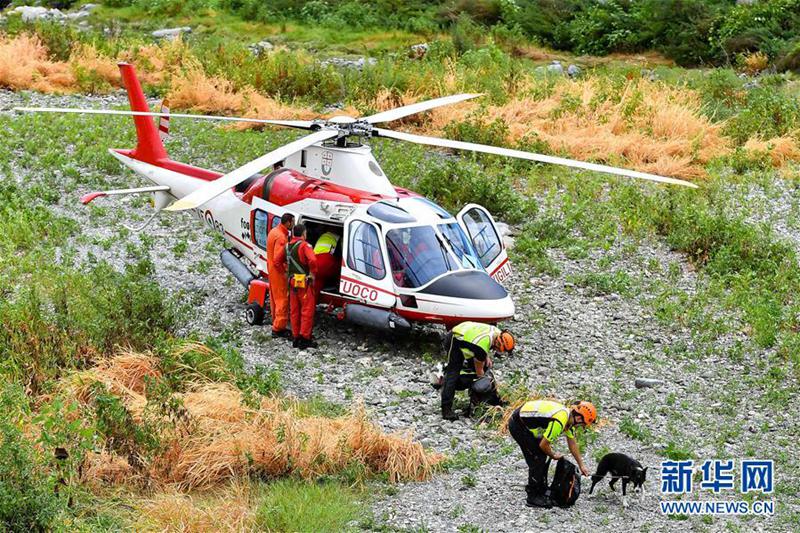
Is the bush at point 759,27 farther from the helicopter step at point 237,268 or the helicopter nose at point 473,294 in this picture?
the helicopter nose at point 473,294

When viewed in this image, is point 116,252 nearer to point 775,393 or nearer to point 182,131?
point 182,131

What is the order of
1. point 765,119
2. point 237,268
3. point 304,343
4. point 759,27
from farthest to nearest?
point 759,27 → point 765,119 → point 237,268 → point 304,343

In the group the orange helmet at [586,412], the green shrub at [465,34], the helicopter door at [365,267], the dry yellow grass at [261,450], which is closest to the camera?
the orange helmet at [586,412]

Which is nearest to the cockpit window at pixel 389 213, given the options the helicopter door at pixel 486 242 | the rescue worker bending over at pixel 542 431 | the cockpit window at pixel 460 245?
the cockpit window at pixel 460 245

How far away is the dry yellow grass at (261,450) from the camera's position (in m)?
9.52

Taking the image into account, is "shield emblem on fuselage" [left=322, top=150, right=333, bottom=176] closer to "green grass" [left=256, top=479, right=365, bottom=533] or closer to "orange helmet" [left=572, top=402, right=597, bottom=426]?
"green grass" [left=256, top=479, right=365, bottom=533]

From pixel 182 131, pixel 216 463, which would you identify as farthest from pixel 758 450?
pixel 182 131

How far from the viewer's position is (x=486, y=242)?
1340cm

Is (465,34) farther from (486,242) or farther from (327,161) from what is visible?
(486,242)

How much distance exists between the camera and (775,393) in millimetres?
11336

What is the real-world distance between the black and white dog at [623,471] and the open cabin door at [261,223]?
225 inches

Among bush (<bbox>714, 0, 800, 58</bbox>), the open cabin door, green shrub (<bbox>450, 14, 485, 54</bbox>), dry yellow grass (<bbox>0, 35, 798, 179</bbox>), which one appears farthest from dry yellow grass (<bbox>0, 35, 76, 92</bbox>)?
Answer: bush (<bbox>714, 0, 800, 58</bbox>)

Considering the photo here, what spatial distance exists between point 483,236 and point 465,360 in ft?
9.47

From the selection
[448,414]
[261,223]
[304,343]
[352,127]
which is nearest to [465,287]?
[448,414]
